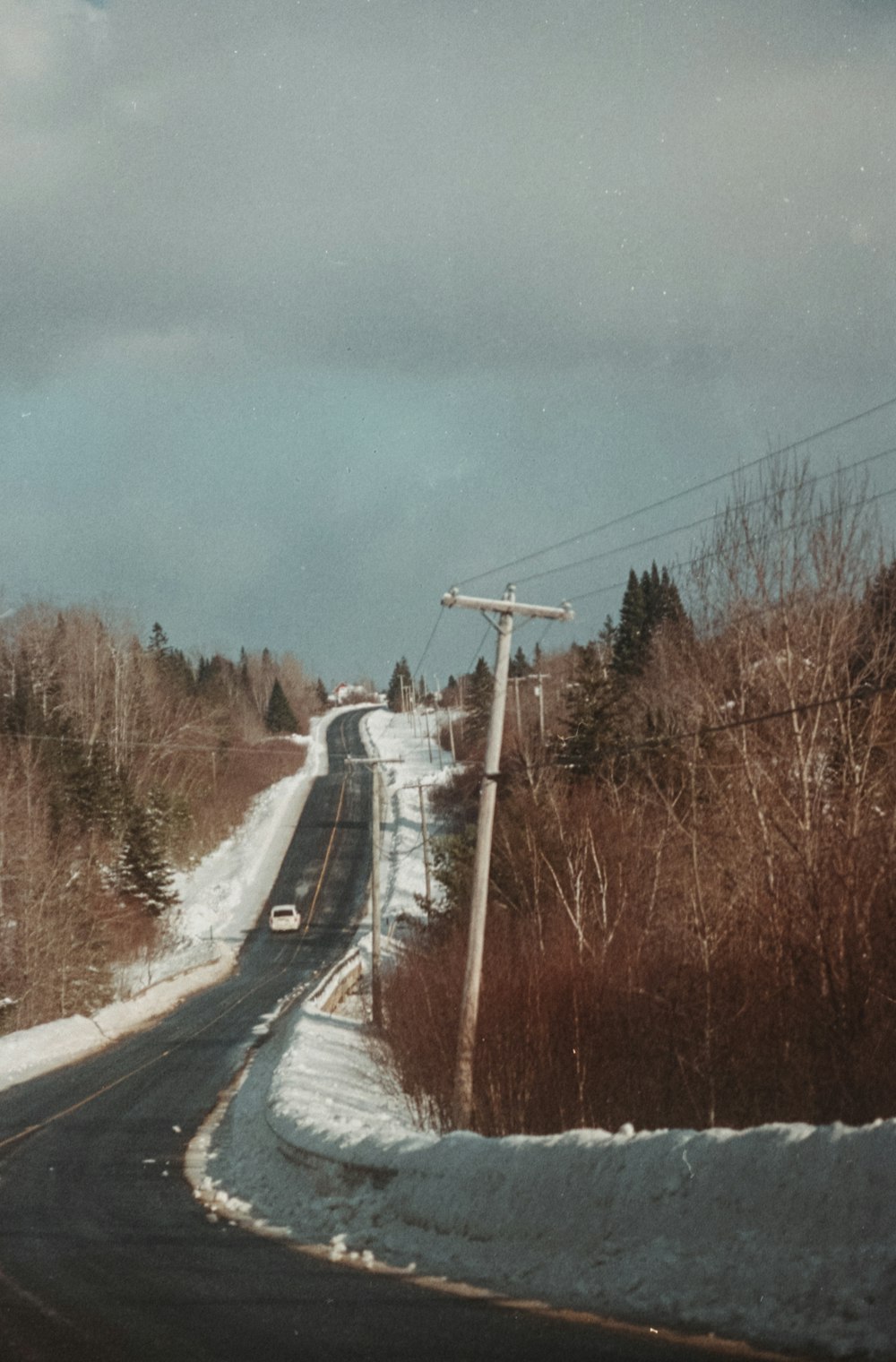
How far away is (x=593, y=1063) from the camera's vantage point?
17.1 meters

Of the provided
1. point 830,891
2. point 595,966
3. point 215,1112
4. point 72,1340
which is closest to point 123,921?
point 215,1112

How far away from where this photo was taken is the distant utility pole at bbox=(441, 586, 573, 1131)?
48.4 ft

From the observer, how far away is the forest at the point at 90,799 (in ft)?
140

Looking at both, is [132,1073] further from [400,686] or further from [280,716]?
[400,686]

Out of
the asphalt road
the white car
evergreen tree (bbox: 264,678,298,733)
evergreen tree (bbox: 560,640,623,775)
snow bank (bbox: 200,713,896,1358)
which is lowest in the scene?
the white car

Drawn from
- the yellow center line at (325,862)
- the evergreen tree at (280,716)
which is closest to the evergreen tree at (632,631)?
the yellow center line at (325,862)

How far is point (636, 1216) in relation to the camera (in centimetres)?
730

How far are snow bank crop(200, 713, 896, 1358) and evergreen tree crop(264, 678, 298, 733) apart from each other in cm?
13828

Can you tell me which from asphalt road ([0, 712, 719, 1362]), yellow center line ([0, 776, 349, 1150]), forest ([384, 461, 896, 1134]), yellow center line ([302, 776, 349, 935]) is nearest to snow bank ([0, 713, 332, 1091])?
yellow center line ([0, 776, 349, 1150])

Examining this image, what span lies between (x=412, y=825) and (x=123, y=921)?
2840 cm

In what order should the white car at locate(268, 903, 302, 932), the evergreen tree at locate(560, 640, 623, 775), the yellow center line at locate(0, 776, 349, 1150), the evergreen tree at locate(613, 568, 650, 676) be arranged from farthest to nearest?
the evergreen tree at locate(613, 568, 650, 676) < the white car at locate(268, 903, 302, 932) < the evergreen tree at locate(560, 640, 623, 775) < the yellow center line at locate(0, 776, 349, 1150)

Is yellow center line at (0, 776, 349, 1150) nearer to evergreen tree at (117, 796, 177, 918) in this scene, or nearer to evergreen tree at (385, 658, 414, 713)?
evergreen tree at (117, 796, 177, 918)

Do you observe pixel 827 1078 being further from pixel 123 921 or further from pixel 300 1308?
pixel 123 921

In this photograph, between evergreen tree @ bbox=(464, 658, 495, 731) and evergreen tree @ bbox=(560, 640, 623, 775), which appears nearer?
evergreen tree @ bbox=(560, 640, 623, 775)
